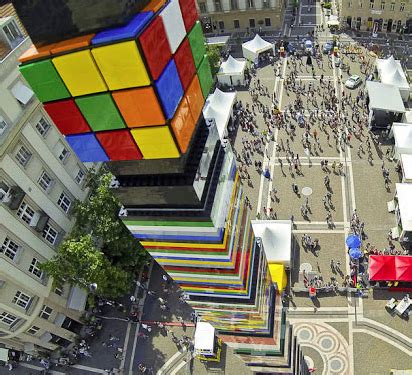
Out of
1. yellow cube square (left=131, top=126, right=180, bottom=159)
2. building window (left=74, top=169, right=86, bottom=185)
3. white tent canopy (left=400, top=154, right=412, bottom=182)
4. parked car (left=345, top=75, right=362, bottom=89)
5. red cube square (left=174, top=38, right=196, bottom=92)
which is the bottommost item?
yellow cube square (left=131, top=126, right=180, bottom=159)

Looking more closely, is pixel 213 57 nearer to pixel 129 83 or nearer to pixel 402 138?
pixel 402 138

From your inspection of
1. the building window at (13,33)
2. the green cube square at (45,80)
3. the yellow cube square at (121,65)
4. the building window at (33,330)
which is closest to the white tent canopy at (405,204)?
the yellow cube square at (121,65)

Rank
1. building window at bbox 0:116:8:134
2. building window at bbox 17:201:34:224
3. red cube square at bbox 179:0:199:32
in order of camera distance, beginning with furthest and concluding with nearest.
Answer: building window at bbox 17:201:34:224 → building window at bbox 0:116:8:134 → red cube square at bbox 179:0:199:32

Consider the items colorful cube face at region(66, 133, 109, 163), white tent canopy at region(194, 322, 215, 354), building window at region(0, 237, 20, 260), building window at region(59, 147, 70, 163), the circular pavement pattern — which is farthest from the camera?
building window at region(59, 147, 70, 163)

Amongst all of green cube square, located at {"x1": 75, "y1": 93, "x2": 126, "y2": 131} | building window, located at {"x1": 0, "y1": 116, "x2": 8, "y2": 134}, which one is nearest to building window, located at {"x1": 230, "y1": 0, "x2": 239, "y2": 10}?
building window, located at {"x1": 0, "y1": 116, "x2": 8, "y2": 134}

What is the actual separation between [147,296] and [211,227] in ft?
102

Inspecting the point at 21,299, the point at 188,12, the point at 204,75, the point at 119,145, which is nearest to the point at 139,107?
the point at 119,145

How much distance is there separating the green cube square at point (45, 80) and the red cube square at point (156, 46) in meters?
2.73

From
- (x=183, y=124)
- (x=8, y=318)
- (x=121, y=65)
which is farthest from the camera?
(x=8, y=318)

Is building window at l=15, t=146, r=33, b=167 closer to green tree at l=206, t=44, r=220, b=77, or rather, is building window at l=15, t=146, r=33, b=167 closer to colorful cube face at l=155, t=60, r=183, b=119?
colorful cube face at l=155, t=60, r=183, b=119

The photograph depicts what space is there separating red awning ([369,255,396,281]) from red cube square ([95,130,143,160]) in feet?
105

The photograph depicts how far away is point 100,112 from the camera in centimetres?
1194

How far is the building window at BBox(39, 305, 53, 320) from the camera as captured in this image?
37.8 metres

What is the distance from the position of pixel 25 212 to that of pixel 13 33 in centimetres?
1669
